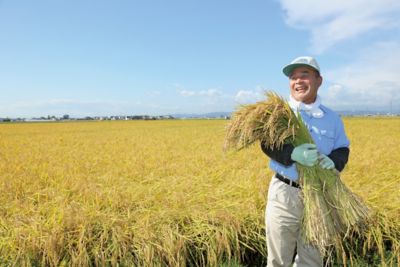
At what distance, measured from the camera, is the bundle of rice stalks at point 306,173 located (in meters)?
2.82

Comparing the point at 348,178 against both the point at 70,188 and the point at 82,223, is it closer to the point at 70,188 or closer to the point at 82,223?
the point at 82,223

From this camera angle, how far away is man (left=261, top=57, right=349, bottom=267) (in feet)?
9.46

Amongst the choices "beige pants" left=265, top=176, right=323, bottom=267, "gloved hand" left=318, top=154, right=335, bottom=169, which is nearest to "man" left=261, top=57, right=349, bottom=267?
"beige pants" left=265, top=176, right=323, bottom=267

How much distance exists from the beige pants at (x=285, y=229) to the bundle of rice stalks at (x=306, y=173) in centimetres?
9

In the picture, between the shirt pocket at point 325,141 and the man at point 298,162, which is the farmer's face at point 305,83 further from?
the shirt pocket at point 325,141

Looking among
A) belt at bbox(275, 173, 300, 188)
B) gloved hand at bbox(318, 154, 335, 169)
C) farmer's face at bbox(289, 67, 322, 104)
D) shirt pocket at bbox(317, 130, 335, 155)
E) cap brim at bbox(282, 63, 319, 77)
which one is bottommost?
belt at bbox(275, 173, 300, 188)

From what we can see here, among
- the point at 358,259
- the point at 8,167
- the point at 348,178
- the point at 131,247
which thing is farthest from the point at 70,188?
the point at 348,178

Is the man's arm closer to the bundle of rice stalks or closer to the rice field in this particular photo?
the bundle of rice stalks

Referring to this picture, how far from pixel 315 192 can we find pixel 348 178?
10.00 ft

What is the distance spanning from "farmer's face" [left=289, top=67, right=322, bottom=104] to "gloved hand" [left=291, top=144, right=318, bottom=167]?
0.46 m

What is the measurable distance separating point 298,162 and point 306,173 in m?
0.12

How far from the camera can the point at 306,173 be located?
9.43 feet

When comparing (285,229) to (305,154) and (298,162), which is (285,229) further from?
(305,154)

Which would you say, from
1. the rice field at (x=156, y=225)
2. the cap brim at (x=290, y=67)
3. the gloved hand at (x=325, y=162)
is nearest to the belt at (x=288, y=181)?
the gloved hand at (x=325, y=162)
